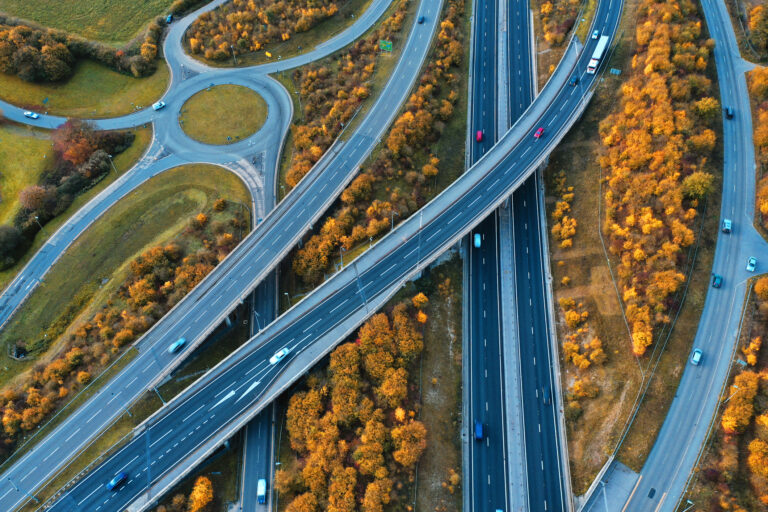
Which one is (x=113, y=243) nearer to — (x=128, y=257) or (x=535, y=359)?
(x=128, y=257)

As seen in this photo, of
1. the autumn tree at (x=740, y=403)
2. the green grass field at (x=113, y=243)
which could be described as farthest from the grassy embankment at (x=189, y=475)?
the autumn tree at (x=740, y=403)

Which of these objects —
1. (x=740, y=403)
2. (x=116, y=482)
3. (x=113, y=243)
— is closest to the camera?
(x=740, y=403)

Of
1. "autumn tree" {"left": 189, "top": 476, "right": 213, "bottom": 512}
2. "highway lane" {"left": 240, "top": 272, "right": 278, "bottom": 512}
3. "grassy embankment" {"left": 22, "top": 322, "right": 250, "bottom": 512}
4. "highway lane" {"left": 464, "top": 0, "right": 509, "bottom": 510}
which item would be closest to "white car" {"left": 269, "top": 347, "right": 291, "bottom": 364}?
"highway lane" {"left": 240, "top": 272, "right": 278, "bottom": 512}

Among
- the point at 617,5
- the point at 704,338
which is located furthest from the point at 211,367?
the point at 617,5

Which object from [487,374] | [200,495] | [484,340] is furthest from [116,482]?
[484,340]

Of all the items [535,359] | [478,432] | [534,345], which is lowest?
[478,432]
